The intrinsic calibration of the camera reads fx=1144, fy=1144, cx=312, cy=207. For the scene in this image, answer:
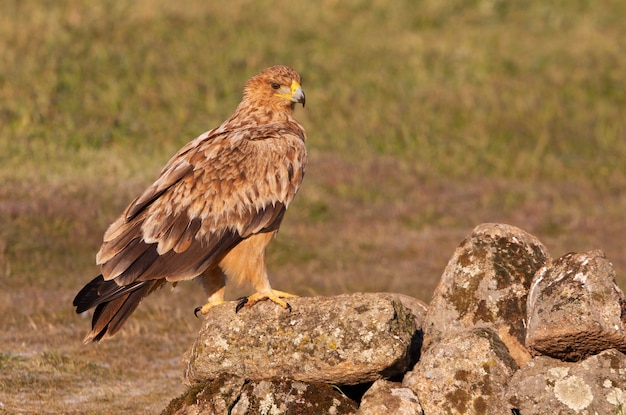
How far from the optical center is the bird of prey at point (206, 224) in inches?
416

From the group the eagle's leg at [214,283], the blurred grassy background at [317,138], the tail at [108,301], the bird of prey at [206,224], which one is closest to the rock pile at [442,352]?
the bird of prey at [206,224]

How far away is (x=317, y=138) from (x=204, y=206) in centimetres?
1653

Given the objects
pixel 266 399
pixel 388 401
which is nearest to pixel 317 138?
pixel 266 399

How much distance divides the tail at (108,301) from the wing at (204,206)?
0.27ft

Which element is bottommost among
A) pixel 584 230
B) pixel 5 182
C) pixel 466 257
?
pixel 584 230

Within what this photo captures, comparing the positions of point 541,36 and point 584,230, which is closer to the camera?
point 584,230

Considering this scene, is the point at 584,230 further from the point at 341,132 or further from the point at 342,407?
the point at 342,407

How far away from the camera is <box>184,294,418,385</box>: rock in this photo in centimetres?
1003

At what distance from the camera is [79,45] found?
29875mm

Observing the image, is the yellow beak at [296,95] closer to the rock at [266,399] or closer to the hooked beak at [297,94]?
the hooked beak at [297,94]

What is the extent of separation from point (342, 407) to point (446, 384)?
3.07ft


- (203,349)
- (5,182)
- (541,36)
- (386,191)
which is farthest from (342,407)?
(541,36)

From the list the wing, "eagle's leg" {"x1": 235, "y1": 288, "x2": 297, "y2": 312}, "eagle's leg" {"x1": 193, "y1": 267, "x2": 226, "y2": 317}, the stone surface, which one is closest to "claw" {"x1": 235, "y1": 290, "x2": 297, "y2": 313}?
"eagle's leg" {"x1": 235, "y1": 288, "x2": 297, "y2": 312}

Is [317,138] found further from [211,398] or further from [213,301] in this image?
[211,398]
